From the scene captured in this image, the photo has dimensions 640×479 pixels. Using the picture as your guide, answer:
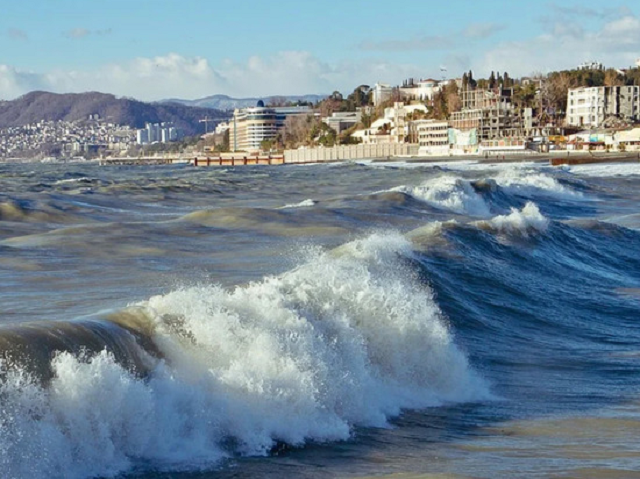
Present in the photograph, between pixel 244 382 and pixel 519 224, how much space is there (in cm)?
1816

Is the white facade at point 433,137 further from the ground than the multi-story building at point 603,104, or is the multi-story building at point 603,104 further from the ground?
the multi-story building at point 603,104

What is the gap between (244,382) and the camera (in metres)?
9.65

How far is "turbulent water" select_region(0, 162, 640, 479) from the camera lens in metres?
8.52

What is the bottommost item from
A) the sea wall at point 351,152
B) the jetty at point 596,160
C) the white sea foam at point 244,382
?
the sea wall at point 351,152

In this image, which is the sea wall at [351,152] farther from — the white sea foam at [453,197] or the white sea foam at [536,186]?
the white sea foam at [453,197]

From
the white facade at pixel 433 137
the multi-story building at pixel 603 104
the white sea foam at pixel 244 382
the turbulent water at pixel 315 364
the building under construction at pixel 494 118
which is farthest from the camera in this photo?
the white facade at pixel 433 137

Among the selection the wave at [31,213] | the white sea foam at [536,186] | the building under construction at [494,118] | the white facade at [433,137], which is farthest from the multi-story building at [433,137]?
the wave at [31,213]

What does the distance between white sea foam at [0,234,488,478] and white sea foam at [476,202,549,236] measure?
11778 millimetres

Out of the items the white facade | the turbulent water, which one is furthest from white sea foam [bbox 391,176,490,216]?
the white facade

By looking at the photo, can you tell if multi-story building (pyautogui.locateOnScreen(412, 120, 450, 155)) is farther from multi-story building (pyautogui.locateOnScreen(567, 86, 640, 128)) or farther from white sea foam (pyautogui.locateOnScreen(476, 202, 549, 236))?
white sea foam (pyautogui.locateOnScreen(476, 202, 549, 236))

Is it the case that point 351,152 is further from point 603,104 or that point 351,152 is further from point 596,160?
point 596,160

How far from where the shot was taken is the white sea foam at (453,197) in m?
40.7

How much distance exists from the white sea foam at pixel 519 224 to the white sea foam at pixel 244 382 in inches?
464

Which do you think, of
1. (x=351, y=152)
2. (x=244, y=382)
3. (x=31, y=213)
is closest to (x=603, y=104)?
(x=351, y=152)
